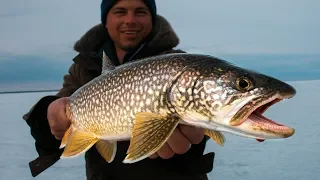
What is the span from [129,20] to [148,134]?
146cm

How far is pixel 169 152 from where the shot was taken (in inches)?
108

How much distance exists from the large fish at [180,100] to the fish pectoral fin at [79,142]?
8 cm

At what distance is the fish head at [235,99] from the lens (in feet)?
6.81

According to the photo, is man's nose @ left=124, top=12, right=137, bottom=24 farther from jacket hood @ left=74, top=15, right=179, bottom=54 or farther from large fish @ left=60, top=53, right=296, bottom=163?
large fish @ left=60, top=53, right=296, bottom=163

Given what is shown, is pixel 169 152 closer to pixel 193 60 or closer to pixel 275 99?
pixel 193 60

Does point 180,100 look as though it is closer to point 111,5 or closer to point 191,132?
point 191,132

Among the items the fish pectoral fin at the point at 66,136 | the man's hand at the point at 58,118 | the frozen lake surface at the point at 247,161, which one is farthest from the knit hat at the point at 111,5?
the frozen lake surface at the point at 247,161

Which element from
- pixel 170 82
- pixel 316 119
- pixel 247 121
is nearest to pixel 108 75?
pixel 170 82

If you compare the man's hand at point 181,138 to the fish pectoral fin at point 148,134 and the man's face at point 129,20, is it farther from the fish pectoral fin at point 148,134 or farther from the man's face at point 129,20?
the man's face at point 129,20

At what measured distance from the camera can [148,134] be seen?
7.40 feet

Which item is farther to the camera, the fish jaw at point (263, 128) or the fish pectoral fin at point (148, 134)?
the fish pectoral fin at point (148, 134)

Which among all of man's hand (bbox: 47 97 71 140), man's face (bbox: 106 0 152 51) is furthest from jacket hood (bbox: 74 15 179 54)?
man's hand (bbox: 47 97 71 140)

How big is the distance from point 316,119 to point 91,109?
42.6ft

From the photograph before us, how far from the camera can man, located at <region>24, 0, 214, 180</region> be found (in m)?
3.12
